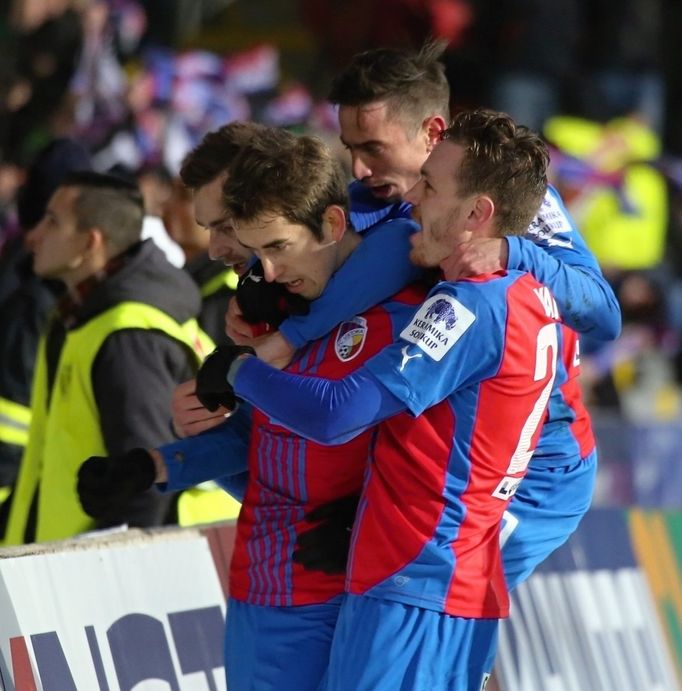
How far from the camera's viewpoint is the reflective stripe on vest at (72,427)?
4.93 meters

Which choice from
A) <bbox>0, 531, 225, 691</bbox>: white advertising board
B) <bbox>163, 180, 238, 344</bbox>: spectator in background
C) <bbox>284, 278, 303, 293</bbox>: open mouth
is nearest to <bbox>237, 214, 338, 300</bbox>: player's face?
<bbox>284, 278, 303, 293</bbox>: open mouth

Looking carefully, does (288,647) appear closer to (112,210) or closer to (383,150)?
(383,150)

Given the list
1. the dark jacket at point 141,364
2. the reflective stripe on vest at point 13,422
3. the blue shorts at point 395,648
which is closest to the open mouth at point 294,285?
the blue shorts at point 395,648

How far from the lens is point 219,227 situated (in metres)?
4.09

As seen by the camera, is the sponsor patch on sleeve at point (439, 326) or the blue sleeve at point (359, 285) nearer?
the sponsor patch on sleeve at point (439, 326)

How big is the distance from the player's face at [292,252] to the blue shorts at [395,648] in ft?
2.36

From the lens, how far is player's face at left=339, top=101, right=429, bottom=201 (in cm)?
401

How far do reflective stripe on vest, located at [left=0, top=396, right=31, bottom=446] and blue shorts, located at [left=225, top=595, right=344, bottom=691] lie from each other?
282 cm

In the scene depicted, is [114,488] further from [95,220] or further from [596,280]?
[95,220]

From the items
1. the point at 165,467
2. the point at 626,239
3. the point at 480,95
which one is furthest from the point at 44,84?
the point at 165,467

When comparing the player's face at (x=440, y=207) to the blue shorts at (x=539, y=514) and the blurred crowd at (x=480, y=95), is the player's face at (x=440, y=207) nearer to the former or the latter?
the blue shorts at (x=539, y=514)

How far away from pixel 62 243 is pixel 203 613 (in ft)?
4.66

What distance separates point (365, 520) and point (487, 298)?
0.56 metres

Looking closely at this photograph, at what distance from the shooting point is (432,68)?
427 cm
